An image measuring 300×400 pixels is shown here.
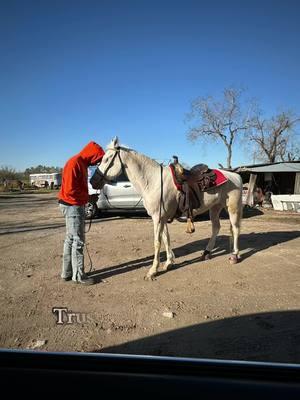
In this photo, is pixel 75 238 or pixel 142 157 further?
pixel 142 157

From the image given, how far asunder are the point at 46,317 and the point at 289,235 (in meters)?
7.11

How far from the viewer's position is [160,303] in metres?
4.14

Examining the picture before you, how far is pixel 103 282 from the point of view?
4.98m

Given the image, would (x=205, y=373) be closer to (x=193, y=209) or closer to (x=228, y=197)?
(x=193, y=209)

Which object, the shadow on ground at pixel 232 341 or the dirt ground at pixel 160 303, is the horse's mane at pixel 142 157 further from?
the shadow on ground at pixel 232 341

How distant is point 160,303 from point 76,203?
1.95 m

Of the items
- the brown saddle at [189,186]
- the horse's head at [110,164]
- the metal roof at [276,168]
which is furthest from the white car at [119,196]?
the metal roof at [276,168]

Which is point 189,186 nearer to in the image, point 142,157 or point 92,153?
point 142,157

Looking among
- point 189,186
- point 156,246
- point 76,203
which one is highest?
point 189,186

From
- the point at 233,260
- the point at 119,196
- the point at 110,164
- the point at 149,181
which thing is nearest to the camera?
the point at 110,164

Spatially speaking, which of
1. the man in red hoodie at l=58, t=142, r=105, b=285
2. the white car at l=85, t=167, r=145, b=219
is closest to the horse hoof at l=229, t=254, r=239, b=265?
the man in red hoodie at l=58, t=142, r=105, b=285

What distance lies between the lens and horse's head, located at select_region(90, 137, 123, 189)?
5227 mm

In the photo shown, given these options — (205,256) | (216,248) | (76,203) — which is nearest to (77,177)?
(76,203)

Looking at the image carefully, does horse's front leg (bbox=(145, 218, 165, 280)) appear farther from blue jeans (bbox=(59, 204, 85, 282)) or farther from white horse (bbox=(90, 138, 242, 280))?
blue jeans (bbox=(59, 204, 85, 282))
